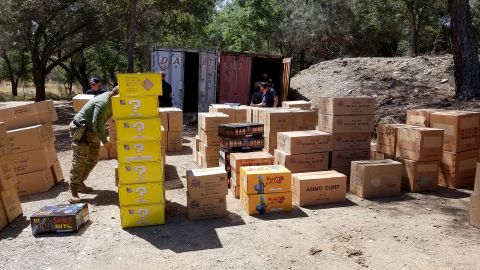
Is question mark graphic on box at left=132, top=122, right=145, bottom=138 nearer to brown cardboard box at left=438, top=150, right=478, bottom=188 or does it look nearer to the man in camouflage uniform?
the man in camouflage uniform

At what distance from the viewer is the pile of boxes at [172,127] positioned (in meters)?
9.31

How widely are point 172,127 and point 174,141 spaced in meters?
0.34

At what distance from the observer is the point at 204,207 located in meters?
5.20

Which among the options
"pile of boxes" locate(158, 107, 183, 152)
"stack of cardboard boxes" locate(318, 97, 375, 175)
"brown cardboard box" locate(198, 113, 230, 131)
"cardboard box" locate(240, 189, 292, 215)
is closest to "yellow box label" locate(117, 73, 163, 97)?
"cardboard box" locate(240, 189, 292, 215)

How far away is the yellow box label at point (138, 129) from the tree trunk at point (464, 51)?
8.32 meters

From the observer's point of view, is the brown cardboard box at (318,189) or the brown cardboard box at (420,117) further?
the brown cardboard box at (420,117)

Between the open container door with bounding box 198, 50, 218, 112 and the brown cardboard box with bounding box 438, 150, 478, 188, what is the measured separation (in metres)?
8.67

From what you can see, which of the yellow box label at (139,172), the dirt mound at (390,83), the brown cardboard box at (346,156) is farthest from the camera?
the dirt mound at (390,83)

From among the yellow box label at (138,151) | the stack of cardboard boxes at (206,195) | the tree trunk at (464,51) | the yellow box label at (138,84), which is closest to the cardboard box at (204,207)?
the stack of cardboard boxes at (206,195)

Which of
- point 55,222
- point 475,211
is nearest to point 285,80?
point 475,211

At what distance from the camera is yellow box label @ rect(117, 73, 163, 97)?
4.72 metres

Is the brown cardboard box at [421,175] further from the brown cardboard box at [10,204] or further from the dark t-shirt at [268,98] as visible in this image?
the brown cardboard box at [10,204]

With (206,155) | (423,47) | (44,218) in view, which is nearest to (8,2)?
(206,155)

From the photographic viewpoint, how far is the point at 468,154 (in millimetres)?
6598
